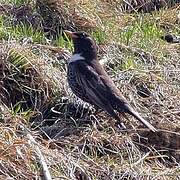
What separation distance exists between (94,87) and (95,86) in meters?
0.01

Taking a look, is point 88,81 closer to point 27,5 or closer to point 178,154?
point 178,154

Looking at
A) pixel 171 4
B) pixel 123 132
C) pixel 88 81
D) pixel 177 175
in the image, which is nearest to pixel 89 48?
pixel 88 81

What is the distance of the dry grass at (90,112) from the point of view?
5199 mm

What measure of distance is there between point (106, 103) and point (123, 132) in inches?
9.9

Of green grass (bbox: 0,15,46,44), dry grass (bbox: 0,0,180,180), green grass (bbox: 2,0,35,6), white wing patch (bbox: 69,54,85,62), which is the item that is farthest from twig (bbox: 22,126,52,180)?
green grass (bbox: 2,0,35,6)

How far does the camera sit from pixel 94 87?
5.99m

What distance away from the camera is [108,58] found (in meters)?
6.90

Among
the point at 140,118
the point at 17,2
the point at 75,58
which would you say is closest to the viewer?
the point at 140,118

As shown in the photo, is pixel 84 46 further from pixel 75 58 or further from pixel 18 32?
pixel 18 32

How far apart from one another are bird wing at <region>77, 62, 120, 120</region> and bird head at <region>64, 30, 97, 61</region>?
0.22 metres

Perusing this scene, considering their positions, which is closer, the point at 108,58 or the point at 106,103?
the point at 106,103

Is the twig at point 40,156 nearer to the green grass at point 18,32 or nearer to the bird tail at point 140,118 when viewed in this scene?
the bird tail at point 140,118

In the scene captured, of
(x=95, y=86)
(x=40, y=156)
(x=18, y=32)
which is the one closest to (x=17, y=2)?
(x=18, y=32)

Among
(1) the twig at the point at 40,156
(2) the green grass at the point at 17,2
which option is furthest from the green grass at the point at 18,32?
(1) the twig at the point at 40,156
